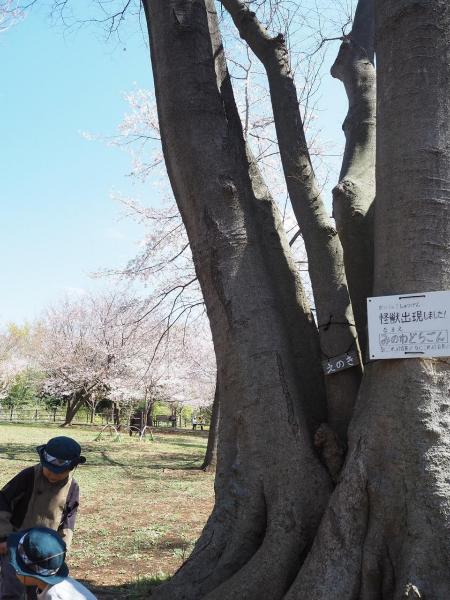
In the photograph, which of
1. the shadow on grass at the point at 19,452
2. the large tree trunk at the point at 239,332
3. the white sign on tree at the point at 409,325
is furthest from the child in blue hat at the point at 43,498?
the shadow on grass at the point at 19,452

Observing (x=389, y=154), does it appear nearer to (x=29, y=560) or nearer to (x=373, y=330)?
(x=373, y=330)

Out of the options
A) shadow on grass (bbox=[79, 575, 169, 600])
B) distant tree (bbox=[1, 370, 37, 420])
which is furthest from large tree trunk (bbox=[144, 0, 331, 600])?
distant tree (bbox=[1, 370, 37, 420])

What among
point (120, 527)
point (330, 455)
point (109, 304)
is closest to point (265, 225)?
point (330, 455)

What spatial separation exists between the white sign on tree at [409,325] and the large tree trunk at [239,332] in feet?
1.89

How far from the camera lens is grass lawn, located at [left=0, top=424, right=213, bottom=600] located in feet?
14.6

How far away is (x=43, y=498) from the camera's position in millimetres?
3207

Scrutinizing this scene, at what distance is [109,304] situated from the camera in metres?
29.1

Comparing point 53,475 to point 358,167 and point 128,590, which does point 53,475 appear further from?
point 358,167

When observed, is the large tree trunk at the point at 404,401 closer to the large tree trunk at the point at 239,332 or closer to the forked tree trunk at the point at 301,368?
the forked tree trunk at the point at 301,368

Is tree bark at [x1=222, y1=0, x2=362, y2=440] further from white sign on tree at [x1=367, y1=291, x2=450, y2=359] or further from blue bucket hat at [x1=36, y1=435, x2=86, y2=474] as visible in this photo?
blue bucket hat at [x1=36, y1=435, x2=86, y2=474]

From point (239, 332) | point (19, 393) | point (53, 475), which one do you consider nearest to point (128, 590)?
point (53, 475)

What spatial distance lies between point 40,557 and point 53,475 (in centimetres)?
98

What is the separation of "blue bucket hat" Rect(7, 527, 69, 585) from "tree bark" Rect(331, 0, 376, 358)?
177 centimetres

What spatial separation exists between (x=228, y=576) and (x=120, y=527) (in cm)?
377
